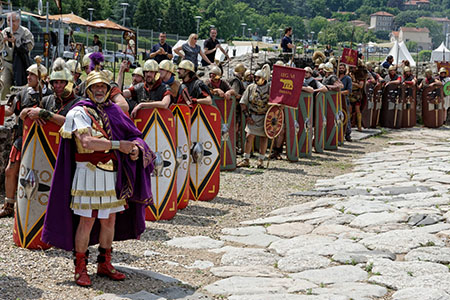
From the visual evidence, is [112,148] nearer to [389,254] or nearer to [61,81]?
[61,81]

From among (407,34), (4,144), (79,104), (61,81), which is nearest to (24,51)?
(4,144)

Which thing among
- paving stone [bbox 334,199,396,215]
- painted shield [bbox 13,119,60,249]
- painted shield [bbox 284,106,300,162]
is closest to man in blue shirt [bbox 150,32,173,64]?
painted shield [bbox 284,106,300,162]

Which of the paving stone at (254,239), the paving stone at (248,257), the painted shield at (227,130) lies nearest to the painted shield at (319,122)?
the painted shield at (227,130)

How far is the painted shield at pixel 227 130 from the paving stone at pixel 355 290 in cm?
505

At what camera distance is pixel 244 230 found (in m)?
7.93

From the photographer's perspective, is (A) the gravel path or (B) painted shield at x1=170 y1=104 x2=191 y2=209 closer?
(A) the gravel path

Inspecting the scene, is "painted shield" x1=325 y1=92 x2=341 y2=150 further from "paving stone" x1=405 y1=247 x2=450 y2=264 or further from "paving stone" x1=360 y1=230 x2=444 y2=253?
"paving stone" x1=405 y1=247 x2=450 y2=264

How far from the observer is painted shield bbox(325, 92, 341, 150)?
1456 cm

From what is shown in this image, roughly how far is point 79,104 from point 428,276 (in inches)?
112

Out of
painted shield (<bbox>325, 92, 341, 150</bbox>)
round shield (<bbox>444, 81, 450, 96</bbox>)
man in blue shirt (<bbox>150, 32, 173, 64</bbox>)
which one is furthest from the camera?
round shield (<bbox>444, 81, 450, 96</bbox>)

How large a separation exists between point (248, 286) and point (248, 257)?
0.99 metres

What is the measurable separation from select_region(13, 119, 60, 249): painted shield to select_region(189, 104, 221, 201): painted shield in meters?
2.82

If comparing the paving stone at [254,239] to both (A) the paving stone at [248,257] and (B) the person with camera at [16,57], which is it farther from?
(B) the person with camera at [16,57]

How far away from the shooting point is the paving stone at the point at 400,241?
697 cm
